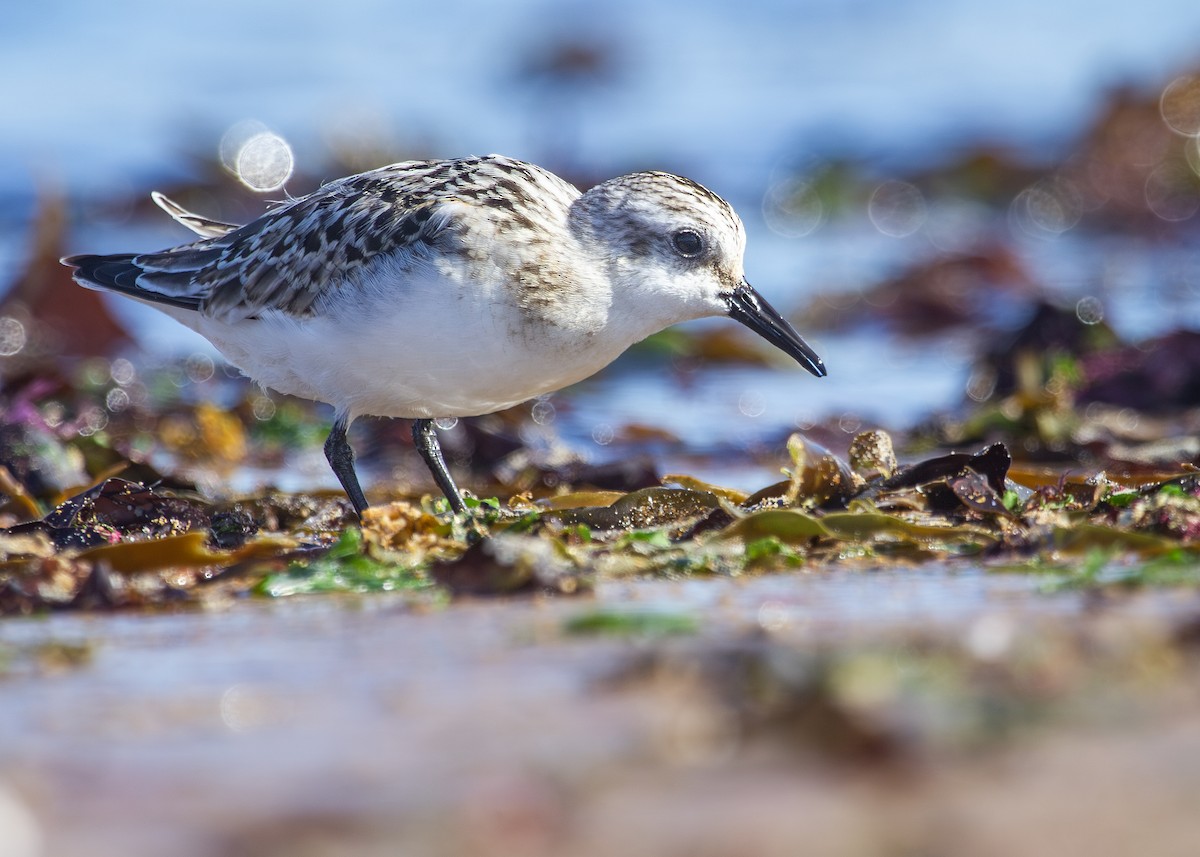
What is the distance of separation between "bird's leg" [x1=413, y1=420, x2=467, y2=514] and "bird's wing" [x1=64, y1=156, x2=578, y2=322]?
0.62 m

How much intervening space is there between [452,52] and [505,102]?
2.84m

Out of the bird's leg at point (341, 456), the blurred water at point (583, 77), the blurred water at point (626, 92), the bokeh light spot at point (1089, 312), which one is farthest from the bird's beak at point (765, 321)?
the blurred water at point (583, 77)

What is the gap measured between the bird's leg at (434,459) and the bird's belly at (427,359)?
205mm

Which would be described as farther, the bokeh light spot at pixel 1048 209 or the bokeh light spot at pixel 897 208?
the bokeh light spot at pixel 897 208

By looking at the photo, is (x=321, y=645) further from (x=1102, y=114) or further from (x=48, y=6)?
(x=48, y=6)

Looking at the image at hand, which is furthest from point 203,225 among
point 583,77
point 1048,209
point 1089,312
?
point 583,77

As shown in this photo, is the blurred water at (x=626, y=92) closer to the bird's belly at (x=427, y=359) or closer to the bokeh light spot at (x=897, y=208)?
the bokeh light spot at (x=897, y=208)

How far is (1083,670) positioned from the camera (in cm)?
244

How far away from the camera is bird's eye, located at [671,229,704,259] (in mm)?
4523

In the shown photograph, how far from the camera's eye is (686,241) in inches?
178

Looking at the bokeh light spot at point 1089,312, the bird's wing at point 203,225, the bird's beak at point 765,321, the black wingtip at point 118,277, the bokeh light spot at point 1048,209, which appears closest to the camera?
the bird's beak at point 765,321

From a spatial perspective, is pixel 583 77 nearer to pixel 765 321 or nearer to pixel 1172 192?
pixel 1172 192

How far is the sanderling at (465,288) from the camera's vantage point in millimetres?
4219

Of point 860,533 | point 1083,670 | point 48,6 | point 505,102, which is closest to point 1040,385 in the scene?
point 860,533
